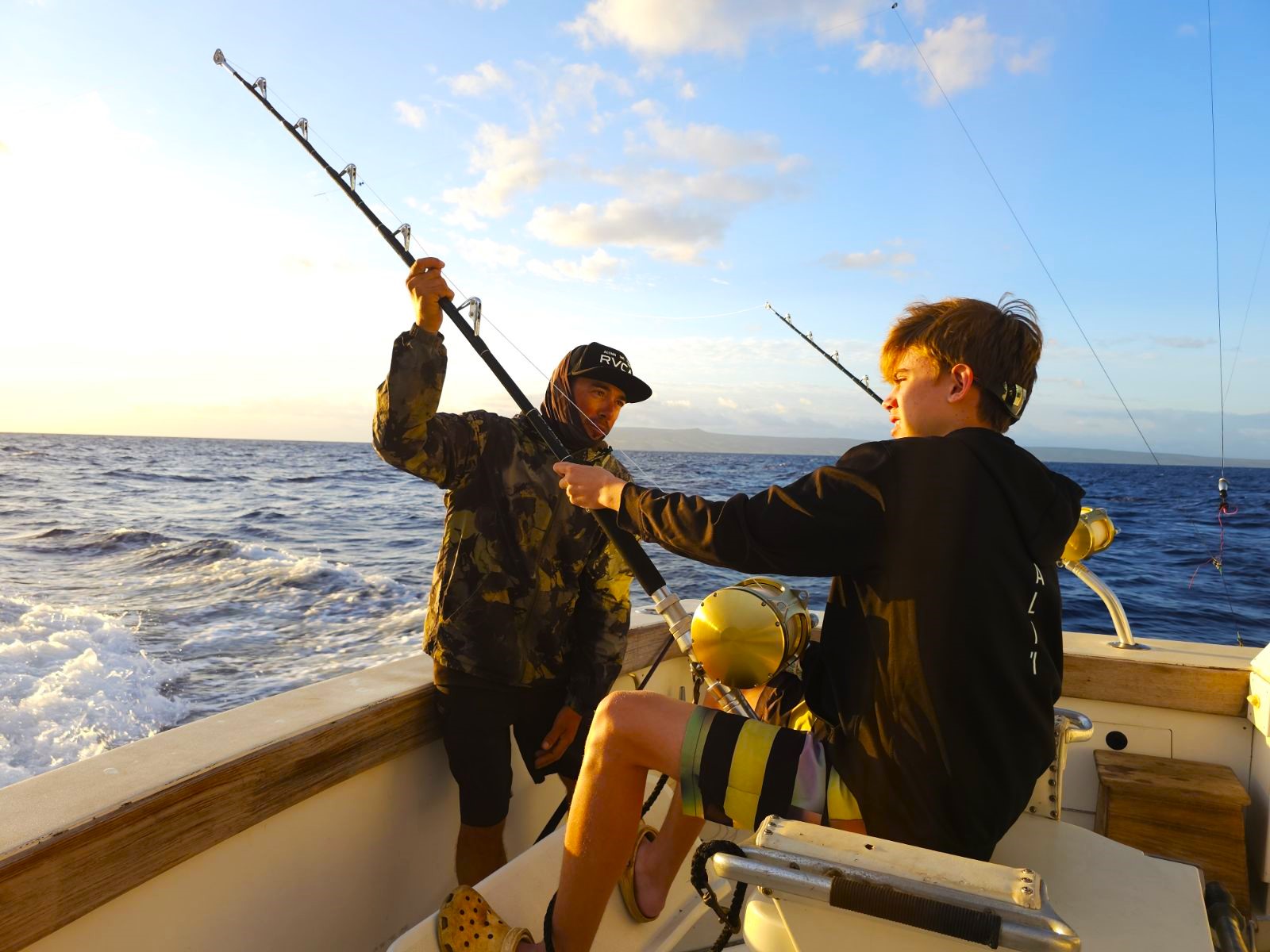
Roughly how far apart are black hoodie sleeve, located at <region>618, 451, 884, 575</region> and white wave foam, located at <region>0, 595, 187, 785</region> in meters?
3.59

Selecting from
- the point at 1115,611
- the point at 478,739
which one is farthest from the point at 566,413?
the point at 1115,611

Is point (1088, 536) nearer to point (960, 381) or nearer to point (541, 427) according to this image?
point (960, 381)

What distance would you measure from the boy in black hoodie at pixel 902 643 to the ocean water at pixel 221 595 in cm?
338

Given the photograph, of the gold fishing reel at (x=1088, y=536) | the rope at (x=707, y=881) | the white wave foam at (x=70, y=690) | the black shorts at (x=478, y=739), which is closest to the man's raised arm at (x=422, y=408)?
the black shorts at (x=478, y=739)

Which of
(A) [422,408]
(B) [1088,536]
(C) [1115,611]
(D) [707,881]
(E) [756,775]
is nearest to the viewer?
(D) [707,881]

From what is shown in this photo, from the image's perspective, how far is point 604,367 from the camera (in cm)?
256

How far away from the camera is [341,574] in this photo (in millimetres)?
9508

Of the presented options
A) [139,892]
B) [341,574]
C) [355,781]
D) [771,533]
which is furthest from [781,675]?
[341,574]

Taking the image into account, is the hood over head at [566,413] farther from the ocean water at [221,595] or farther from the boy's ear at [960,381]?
the ocean water at [221,595]

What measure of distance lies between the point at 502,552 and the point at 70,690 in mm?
4175

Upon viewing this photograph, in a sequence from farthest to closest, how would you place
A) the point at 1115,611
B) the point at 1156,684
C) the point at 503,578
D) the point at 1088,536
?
1. the point at 1115,611
2. the point at 1156,684
3. the point at 1088,536
4. the point at 503,578

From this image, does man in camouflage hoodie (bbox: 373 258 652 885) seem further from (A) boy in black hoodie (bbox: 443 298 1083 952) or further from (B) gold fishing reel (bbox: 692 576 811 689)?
(B) gold fishing reel (bbox: 692 576 811 689)

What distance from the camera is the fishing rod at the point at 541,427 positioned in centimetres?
202

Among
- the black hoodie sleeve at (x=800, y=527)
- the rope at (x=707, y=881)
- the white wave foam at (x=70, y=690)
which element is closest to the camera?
the rope at (x=707, y=881)
